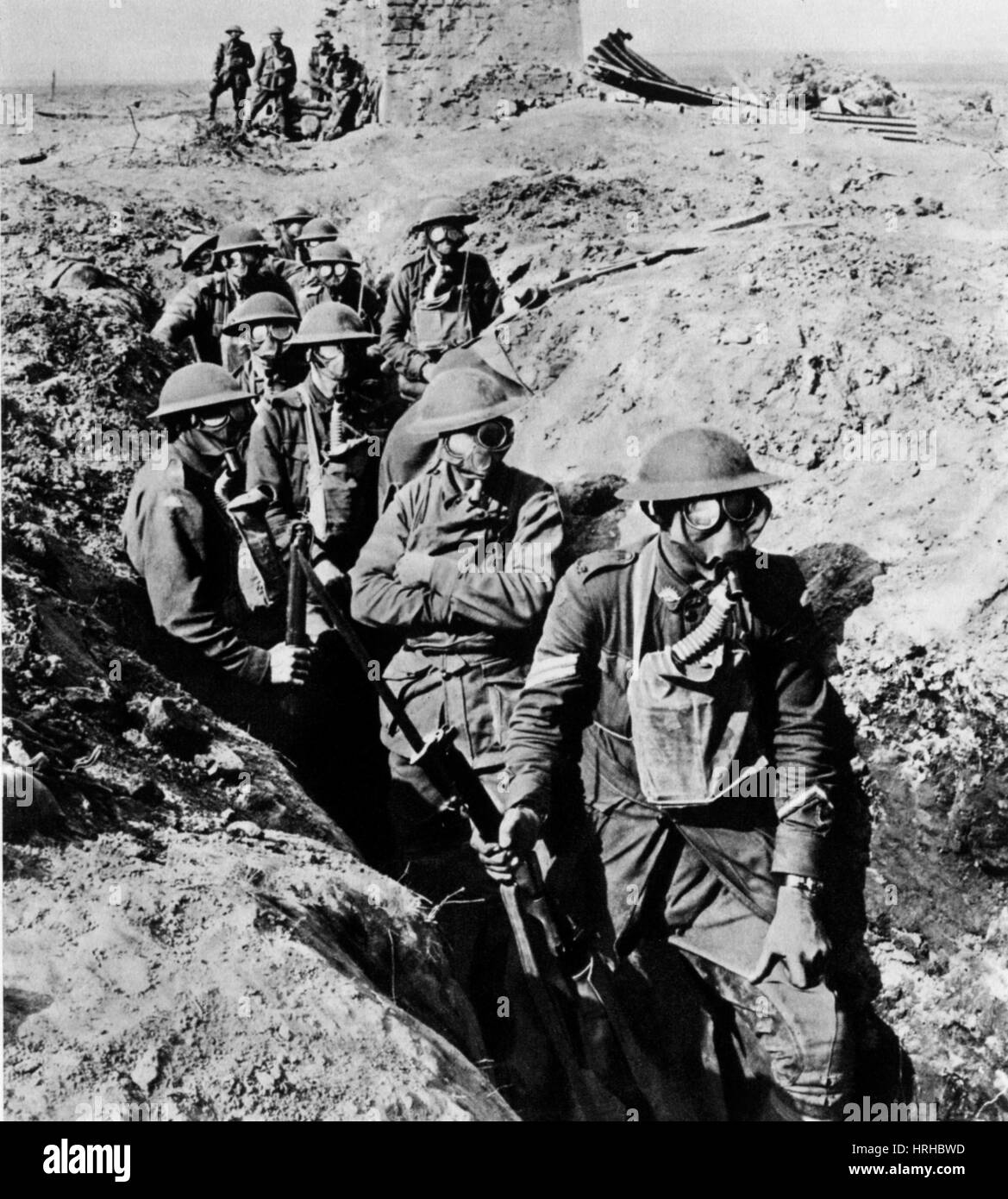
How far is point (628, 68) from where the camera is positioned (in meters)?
13.5

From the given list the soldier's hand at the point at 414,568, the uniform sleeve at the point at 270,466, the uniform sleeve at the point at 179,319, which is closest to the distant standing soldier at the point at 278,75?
the uniform sleeve at the point at 179,319

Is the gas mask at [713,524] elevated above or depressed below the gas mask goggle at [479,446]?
above

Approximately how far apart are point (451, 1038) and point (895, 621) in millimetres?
2642

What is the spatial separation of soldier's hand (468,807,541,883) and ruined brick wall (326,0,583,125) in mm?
9249

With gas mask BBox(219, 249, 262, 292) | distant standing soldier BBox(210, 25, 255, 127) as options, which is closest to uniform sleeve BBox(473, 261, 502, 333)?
gas mask BBox(219, 249, 262, 292)

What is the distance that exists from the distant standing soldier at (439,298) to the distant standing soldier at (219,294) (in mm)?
933

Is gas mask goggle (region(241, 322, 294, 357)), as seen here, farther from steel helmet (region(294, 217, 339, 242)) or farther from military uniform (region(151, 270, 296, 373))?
steel helmet (region(294, 217, 339, 242))

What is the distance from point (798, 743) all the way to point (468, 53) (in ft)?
31.5

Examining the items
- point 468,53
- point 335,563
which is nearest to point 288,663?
point 335,563

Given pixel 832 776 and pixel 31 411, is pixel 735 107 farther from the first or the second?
pixel 832 776

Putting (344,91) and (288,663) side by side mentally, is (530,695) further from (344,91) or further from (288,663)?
(344,91)

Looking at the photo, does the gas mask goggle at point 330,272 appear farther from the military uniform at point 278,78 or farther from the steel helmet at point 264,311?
the military uniform at point 278,78

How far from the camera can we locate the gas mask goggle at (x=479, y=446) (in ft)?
23.0

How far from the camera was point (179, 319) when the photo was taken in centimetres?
1061
